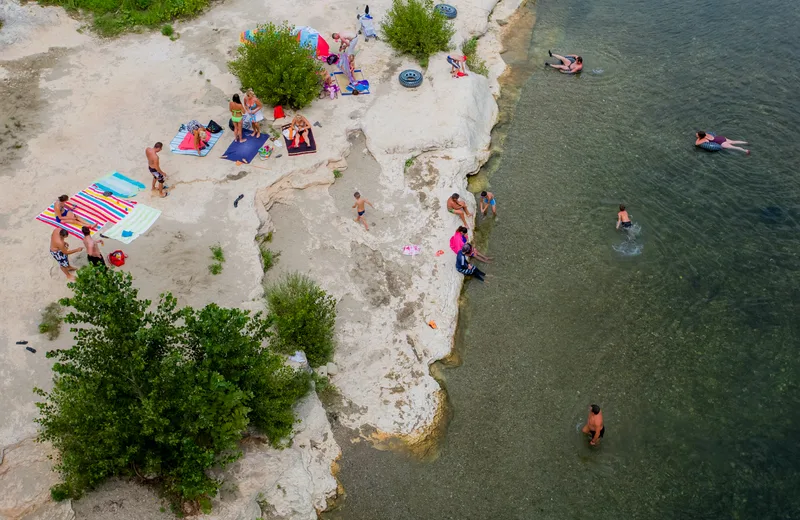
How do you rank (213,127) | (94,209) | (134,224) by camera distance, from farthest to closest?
1. (213,127)
2. (94,209)
3. (134,224)

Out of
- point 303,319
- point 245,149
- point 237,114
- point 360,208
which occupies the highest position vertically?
point 237,114

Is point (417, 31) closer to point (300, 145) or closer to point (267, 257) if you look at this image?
point (300, 145)

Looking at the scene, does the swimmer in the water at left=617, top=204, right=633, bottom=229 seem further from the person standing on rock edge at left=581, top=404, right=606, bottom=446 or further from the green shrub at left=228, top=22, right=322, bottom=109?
the green shrub at left=228, top=22, right=322, bottom=109

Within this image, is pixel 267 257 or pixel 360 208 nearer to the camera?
pixel 267 257

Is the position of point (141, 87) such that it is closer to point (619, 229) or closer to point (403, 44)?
point (403, 44)

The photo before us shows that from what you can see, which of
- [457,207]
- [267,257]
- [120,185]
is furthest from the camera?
[457,207]

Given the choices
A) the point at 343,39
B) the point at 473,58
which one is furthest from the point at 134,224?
the point at 473,58

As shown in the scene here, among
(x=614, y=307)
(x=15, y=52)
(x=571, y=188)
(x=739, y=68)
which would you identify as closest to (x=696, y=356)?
(x=614, y=307)
